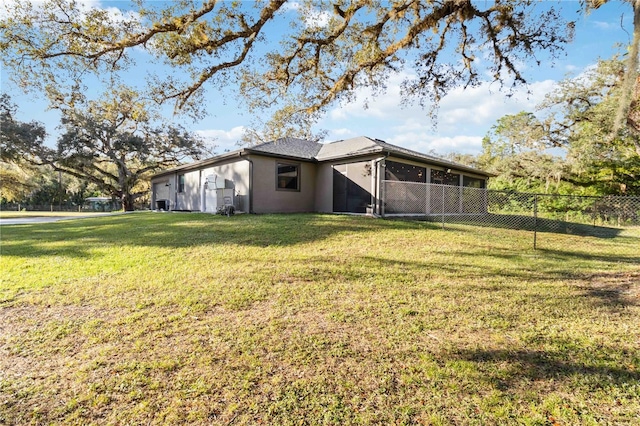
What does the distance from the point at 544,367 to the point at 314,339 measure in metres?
1.89

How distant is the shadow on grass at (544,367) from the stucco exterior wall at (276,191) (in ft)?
31.2

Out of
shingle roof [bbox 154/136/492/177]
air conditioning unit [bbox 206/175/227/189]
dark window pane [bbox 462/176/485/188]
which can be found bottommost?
air conditioning unit [bbox 206/175/227/189]

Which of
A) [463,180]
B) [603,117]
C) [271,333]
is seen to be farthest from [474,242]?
[603,117]

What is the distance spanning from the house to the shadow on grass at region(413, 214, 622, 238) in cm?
77

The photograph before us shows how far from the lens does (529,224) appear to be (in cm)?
1275

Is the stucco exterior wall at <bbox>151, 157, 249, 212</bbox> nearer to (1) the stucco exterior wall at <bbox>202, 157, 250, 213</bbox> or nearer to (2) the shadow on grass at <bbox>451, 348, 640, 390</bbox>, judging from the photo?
(1) the stucco exterior wall at <bbox>202, 157, 250, 213</bbox>

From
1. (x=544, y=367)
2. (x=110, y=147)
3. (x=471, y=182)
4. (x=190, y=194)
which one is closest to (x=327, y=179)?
(x=190, y=194)

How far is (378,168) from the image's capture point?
35.2 ft

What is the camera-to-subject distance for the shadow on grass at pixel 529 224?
11.0 metres

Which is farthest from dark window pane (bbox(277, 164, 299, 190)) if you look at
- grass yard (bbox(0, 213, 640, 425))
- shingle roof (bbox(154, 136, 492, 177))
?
A: grass yard (bbox(0, 213, 640, 425))

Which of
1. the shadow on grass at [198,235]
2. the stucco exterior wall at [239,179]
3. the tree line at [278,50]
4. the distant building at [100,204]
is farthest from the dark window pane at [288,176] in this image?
the distant building at [100,204]

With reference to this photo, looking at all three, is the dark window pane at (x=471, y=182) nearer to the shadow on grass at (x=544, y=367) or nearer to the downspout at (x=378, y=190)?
the downspout at (x=378, y=190)

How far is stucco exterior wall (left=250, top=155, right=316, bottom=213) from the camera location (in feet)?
37.4

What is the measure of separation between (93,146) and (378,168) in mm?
21981
